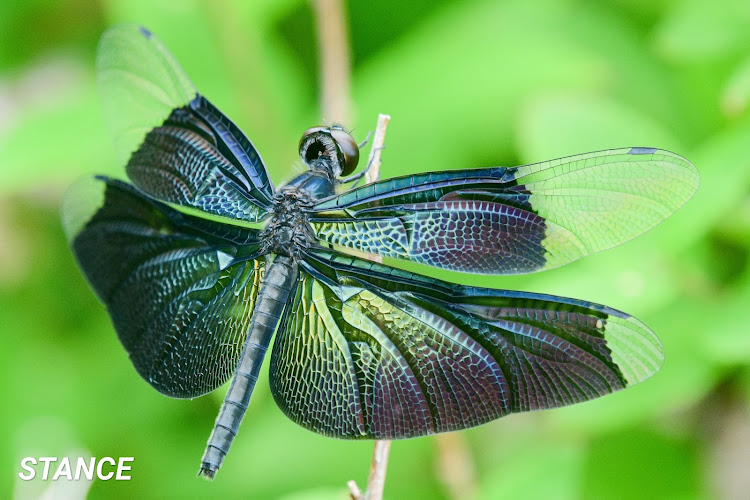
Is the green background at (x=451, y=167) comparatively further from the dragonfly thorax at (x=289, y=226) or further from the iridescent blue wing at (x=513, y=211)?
the dragonfly thorax at (x=289, y=226)

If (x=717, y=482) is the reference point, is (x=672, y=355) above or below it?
above

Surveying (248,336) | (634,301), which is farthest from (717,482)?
(248,336)

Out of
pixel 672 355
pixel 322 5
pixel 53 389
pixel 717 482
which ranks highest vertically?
pixel 322 5

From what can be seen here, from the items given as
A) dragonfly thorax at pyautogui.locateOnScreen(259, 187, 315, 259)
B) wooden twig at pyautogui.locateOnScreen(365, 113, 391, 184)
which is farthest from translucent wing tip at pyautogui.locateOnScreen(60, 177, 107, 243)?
wooden twig at pyautogui.locateOnScreen(365, 113, 391, 184)

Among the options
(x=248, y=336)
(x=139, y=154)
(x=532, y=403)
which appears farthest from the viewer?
(x=139, y=154)

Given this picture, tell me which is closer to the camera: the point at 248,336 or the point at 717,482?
the point at 248,336

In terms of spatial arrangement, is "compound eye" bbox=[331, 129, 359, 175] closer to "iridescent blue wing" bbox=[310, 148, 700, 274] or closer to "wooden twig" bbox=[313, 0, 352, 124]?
"iridescent blue wing" bbox=[310, 148, 700, 274]

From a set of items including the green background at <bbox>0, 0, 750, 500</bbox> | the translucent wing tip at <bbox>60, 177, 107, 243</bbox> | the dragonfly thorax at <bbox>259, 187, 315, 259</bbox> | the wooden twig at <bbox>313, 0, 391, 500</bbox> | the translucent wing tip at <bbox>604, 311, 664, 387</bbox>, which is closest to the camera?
the translucent wing tip at <bbox>604, 311, 664, 387</bbox>

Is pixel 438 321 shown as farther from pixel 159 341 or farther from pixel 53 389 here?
pixel 53 389
